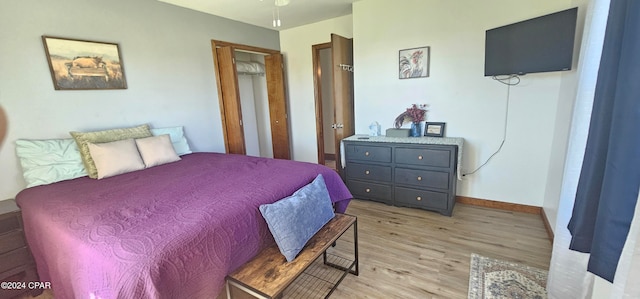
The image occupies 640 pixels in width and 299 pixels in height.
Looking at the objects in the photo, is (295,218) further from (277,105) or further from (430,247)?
(277,105)

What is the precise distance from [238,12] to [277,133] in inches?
80.5

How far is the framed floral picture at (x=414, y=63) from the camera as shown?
307 cm

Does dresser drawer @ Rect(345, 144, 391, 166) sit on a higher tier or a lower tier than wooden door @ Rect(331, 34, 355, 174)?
lower

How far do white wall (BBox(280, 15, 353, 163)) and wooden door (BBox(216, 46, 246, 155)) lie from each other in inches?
45.8

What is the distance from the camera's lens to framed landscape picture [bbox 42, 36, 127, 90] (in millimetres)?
2328

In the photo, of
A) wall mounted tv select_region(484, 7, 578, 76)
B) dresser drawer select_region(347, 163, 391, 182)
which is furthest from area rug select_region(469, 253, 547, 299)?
wall mounted tv select_region(484, 7, 578, 76)

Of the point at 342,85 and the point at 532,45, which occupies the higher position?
the point at 532,45

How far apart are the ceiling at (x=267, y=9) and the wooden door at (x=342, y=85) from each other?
1.38 ft

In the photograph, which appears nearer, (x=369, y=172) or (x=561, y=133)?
(x=561, y=133)

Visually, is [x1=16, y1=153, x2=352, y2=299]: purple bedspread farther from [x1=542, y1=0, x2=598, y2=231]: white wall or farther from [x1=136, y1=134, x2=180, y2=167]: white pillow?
[x1=542, y1=0, x2=598, y2=231]: white wall

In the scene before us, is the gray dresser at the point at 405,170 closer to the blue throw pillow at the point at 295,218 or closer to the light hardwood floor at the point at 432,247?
the light hardwood floor at the point at 432,247

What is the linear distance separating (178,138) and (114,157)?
82 centimetres

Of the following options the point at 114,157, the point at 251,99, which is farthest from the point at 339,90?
the point at 114,157

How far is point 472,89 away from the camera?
288cm
